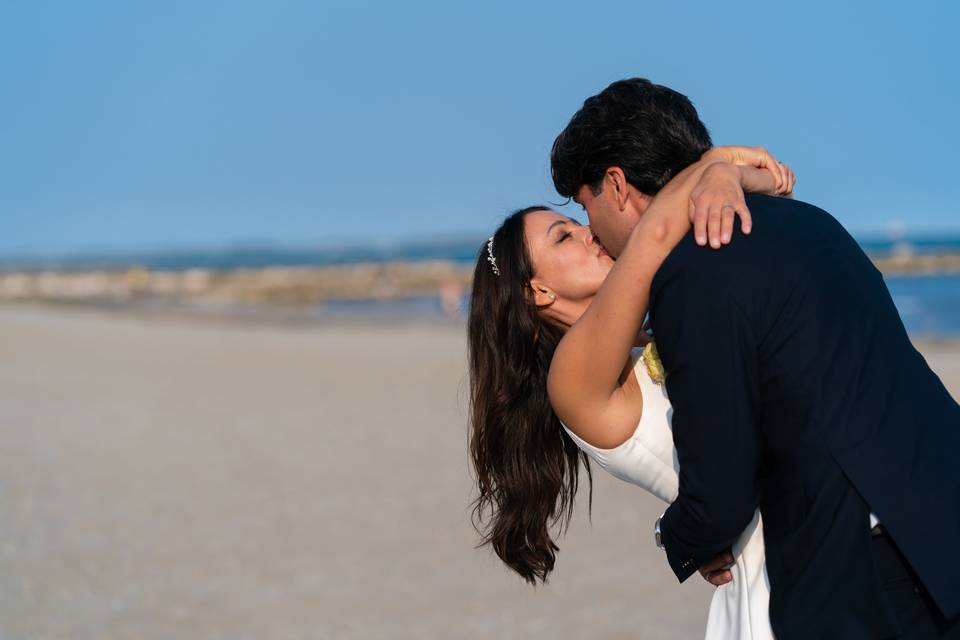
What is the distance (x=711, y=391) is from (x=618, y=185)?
645 millimetres

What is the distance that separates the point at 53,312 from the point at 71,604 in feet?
103

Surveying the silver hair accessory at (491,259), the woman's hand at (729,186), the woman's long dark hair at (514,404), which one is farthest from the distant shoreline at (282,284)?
the woman's hand at (729,186)

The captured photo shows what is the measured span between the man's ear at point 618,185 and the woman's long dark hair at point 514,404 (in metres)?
0.51

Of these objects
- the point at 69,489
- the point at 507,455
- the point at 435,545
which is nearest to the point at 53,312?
the point at 69,489

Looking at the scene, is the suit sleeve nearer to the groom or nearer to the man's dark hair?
the groom

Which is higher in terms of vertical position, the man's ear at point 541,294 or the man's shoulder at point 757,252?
the man's shoulder at point 757,252

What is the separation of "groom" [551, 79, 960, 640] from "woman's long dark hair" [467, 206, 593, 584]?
91 centimetres

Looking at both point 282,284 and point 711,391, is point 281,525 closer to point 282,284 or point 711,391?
point 711,391

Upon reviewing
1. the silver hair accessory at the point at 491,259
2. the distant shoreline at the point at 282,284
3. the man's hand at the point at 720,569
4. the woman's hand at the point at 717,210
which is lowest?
the distant shoreline at the point at 282,284

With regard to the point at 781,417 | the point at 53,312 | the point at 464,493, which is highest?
the point at 781,417

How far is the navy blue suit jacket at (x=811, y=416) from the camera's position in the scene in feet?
6.96

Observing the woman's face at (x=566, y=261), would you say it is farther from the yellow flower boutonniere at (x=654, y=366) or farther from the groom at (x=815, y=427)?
the groom at (x=815, y=427)

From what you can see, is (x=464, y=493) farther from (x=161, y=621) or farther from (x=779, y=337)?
(x=779, y=337)

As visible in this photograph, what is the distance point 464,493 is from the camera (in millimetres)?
10789
